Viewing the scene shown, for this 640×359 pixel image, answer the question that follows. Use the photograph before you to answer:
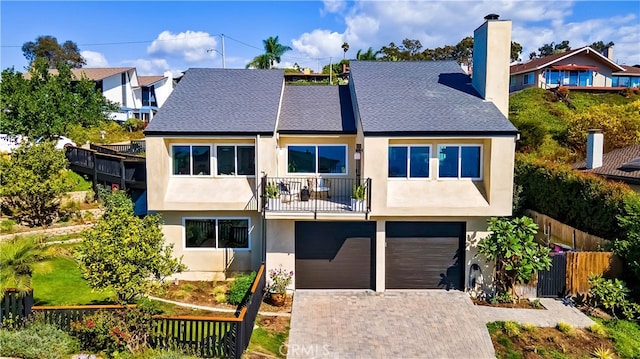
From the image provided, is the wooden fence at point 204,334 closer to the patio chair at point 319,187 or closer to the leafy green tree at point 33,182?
the patio chair at point 319,187

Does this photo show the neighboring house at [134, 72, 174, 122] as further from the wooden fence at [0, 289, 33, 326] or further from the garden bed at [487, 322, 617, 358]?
the garden bed at [487, 322, 617, 358]

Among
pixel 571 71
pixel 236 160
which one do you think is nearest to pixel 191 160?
pixel 236 160

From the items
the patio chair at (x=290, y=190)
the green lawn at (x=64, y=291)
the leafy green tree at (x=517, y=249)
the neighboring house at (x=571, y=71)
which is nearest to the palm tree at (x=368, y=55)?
the neighboring house at (x=571, y=71)

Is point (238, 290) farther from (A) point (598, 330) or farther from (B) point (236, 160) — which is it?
(A) point (598, 330)

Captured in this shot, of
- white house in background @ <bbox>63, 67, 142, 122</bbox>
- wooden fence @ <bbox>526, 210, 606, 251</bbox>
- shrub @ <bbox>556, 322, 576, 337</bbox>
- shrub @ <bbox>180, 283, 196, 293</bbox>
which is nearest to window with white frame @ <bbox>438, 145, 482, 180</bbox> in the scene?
shrub @ <bbox>556, 322, 576, 337</bbox>

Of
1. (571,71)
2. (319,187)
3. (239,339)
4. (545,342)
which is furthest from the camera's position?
(571,71)

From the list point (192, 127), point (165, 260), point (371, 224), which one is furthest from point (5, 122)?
point (371, 224)

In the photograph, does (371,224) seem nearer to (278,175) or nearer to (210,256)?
(278,175)
